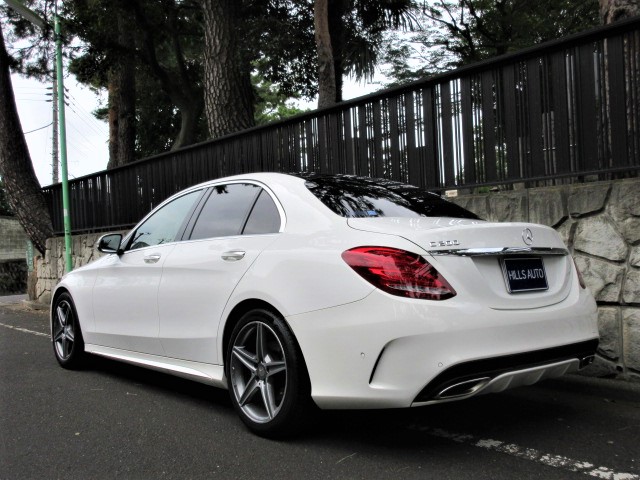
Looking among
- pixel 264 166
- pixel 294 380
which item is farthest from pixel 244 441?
pixel 264 166

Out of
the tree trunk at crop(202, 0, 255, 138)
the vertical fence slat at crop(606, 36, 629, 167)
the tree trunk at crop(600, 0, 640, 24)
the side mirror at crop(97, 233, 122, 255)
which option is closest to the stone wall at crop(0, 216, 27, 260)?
the tree trunk at crop(202, 0, 255, 138)

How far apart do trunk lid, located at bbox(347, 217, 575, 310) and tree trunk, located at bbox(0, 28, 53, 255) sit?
1251 cm

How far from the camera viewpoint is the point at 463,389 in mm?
2852

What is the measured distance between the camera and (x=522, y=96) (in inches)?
219

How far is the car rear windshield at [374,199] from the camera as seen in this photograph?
11.7ft

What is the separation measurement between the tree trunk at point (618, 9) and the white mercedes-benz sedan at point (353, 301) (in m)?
3.86

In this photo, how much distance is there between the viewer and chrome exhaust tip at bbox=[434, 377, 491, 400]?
2.81m

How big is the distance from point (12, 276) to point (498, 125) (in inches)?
1019

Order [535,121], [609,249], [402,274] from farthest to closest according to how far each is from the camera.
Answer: [535,121] → [609,249] → [402,274]

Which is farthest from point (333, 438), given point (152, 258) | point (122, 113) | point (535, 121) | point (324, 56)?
point (122, 113)

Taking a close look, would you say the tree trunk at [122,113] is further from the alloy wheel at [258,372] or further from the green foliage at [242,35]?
the alloy wheel at [258,372]

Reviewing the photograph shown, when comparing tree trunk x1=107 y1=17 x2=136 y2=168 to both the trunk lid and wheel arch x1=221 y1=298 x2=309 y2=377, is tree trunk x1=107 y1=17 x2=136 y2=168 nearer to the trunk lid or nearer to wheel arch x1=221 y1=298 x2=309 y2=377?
wheel arch x1=221 y1=298 x2=309 y2=377

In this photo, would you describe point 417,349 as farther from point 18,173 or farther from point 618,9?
point 18,173

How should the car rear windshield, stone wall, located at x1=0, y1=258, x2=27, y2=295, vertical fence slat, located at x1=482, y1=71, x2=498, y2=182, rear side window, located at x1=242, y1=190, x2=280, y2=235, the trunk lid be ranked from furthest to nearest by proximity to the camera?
stone wall, located at x1=0, y1=258, x2=27, y2=295
vertical fence slat, located at x1=482, y1=71, x2=498, y2=182
rear side window, located at x1=242, y1=190, x2=280, y2=235
the car rear windshield
the trunk lid
